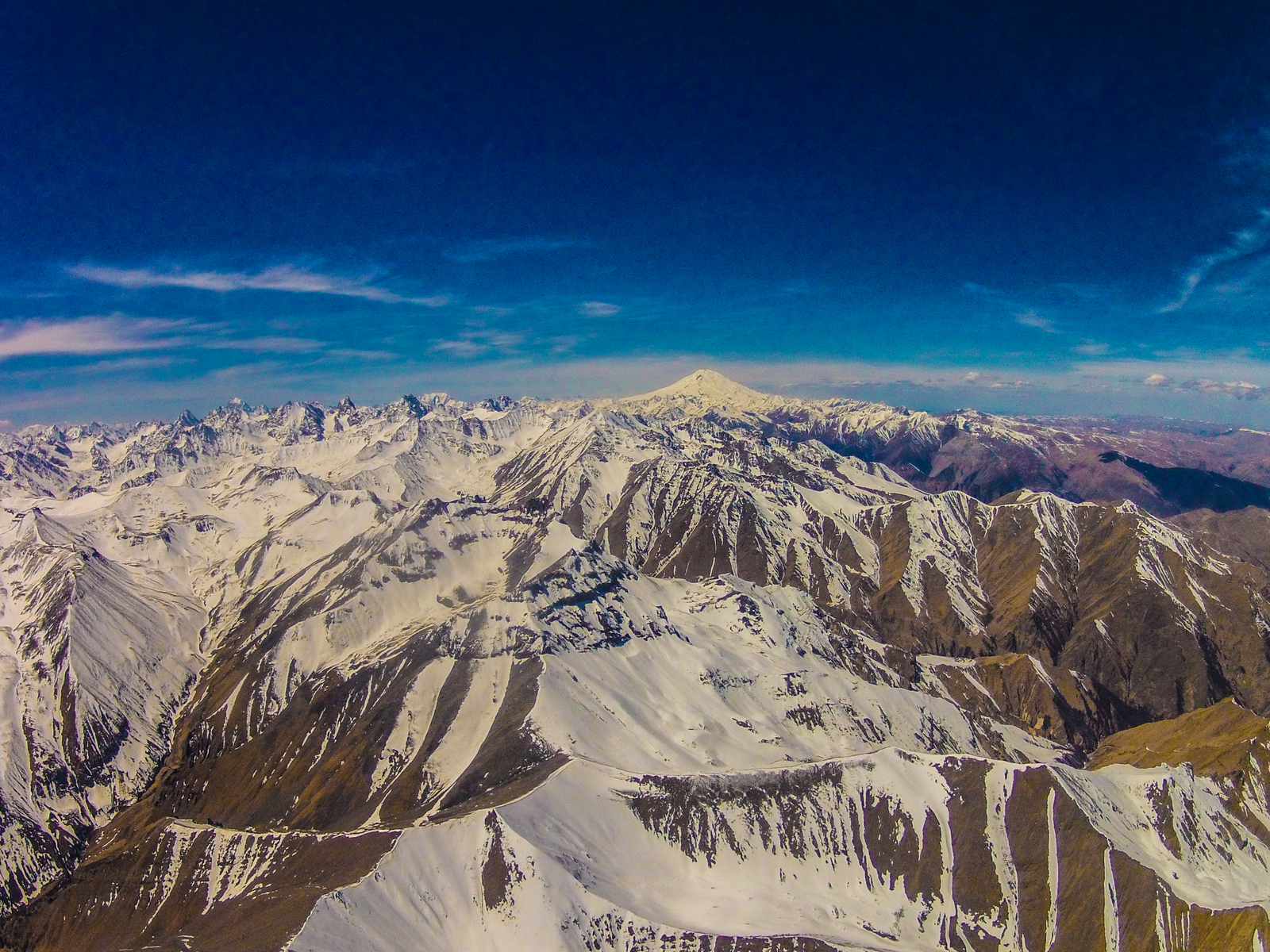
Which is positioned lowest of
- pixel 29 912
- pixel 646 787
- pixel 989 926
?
pixel 29 912

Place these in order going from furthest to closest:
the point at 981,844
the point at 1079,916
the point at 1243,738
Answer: the point at 1243,738 < the point at 981,844 < the point at 1079,916

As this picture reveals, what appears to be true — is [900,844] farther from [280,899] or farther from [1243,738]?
[280,899]

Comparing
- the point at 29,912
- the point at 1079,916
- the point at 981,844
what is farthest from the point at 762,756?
the point at 29,912

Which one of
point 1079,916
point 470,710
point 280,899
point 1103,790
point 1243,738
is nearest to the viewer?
point 280,899

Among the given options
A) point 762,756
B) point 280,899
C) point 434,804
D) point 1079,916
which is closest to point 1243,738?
point 1079,916

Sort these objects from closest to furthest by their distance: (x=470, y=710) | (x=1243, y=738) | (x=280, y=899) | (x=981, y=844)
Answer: (x=280, y=899), (x=981, y=844), (x=1243, y=738), (x=470, y=710)

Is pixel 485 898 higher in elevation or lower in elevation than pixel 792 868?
higher

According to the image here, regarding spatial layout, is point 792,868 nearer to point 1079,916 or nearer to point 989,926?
point 989,926

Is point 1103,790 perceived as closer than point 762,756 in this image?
Yes

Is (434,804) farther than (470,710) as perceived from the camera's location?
No
